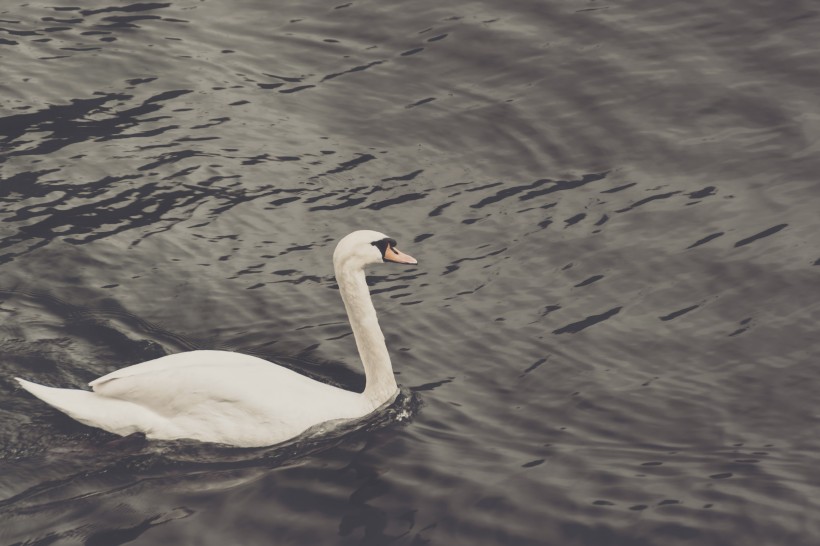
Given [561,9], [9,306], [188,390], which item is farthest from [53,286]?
[561,9]

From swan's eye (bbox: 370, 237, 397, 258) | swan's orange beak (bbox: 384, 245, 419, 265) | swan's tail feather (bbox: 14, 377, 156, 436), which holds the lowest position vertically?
swan's tail feather (bbox: 14, 377, 156, 436)

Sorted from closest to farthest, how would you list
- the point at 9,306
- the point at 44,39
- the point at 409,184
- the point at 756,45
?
the point at 9,306
the point at 409,184
the point at 756,45
the point at 44,39

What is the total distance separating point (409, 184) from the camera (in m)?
15.6

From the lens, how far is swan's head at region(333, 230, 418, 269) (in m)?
11.8

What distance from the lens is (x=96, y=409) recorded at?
1139cm

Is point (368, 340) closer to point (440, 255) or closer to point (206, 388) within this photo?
point (206, 388)

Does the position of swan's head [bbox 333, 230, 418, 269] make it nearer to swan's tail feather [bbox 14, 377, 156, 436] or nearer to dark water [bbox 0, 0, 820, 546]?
dark water [bbox 0, 0, 820, 546]

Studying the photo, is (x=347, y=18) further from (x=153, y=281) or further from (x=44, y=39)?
(x=153, y=281)

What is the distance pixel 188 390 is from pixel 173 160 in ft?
17.2

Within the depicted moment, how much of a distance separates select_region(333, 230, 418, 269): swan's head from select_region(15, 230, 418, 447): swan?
1.15 metres

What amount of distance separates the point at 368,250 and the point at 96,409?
2.69m

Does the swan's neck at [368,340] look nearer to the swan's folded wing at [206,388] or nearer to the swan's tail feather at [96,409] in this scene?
the swan's folded wing at [206,388]

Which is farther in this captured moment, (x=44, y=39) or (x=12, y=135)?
(x=44, y=39)

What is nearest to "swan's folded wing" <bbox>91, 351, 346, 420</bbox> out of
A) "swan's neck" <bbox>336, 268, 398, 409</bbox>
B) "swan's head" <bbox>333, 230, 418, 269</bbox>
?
"swan's neck" <bbox>336, 268, 398, 409</bbox>
